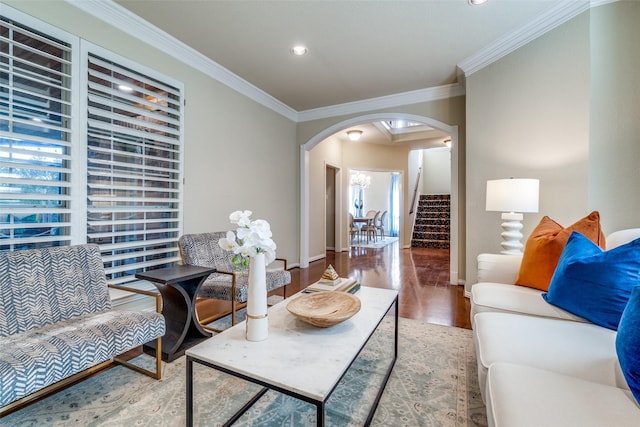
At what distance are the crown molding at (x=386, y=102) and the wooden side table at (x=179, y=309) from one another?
351 centimetres

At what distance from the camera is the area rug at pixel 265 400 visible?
144 centimetres

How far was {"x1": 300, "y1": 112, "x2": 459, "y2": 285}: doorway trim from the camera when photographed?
3988mm

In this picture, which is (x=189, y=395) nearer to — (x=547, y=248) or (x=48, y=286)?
(x=48, y=286)

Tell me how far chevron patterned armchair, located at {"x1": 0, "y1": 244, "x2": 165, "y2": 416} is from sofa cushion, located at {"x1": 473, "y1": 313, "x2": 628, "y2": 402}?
185cm

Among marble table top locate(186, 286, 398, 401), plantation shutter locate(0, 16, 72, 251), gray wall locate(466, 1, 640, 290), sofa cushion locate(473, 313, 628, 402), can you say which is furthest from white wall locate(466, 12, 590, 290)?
plantation shutter locate(0, 16, 72, 251)

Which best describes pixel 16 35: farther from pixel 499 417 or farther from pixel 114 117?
pixel 499 417

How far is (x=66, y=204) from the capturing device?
88.0 inches

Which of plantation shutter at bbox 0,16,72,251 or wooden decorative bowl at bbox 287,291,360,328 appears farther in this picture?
plantation shutter at bbox 0,16,72,251

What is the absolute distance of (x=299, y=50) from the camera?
10.1 ft

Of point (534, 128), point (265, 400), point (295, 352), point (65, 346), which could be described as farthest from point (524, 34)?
point (65, 346)

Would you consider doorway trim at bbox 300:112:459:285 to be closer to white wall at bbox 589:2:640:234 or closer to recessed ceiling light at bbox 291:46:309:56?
white wall at bbox 589:2:640:234

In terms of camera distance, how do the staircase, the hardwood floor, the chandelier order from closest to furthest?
1. the hardwood floor
2. the staircase
3. the chandelier

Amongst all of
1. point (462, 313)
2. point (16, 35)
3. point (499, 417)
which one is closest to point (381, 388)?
point (499, 417)

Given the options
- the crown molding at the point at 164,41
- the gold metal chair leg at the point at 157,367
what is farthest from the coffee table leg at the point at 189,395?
the crown molding at the point at 164,41
